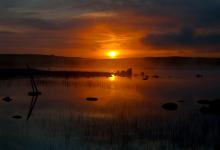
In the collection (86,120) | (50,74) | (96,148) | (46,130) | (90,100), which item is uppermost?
(50,74)

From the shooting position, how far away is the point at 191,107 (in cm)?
3111

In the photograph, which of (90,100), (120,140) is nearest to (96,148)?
(120,140)

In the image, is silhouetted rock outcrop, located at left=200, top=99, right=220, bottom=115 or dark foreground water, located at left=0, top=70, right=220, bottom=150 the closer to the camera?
dark foreground water, located at left=0, top=70, right=220, bottom=150

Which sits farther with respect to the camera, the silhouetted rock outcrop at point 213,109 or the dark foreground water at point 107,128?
the silhouetted rock outcrop at point 213,109

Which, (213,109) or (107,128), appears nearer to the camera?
(107,128)

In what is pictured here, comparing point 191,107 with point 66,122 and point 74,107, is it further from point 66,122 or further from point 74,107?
point 66,122

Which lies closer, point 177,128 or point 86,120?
point 177,128

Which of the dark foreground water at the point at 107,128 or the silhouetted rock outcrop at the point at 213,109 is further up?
the silhouetted rock outcrop at the point at 213,109

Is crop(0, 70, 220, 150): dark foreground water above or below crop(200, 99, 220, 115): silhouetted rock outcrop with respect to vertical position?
below

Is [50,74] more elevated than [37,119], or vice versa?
[50,74]

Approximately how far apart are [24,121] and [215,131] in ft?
44.6

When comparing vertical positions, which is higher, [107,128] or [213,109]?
[213,109]

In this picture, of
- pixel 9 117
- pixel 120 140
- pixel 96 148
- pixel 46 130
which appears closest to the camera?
pixel 96 148

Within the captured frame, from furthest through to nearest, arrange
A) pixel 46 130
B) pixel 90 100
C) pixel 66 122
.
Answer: pixel 90 100 < pixel 66 122 < pixel 46 130
